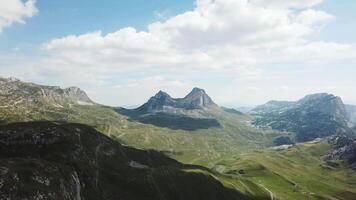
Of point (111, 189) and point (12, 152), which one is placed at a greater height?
point (12, 152)

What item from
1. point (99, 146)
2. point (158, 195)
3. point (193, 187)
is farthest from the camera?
point (193, 187)

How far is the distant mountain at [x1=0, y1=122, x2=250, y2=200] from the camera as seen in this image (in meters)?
92.9

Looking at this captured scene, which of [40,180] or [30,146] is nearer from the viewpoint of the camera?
[40,180]

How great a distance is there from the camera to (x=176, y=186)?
175 meters

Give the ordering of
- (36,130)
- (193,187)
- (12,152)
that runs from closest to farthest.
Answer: (12,152) < (36,130) < (193,187)

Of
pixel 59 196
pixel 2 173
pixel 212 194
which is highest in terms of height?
pixel 2 173

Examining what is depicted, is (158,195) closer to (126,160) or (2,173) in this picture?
(126,160)

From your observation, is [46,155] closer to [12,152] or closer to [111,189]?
[12,152]

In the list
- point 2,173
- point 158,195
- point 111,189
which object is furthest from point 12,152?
point 158,195

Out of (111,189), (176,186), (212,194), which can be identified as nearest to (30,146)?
(111,189)

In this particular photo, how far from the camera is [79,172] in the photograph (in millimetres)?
132875

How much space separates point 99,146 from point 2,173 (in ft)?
282

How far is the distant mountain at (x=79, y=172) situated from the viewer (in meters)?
92.9

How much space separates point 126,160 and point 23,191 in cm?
9763
